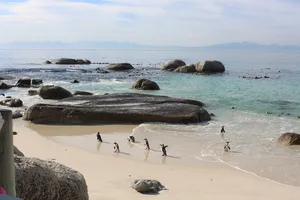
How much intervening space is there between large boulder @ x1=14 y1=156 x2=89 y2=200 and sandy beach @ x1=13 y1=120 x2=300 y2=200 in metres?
3.30

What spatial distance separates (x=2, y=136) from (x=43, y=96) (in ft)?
102

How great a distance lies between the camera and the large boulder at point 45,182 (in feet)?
21.8

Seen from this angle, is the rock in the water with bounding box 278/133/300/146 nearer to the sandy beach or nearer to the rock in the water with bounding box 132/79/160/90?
the sandy beach

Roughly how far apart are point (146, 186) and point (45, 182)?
15.8 ft

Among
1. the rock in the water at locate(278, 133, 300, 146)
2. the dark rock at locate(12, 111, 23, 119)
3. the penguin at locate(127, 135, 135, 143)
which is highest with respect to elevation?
the rock in the water at locate(278, 133, 300, 146)

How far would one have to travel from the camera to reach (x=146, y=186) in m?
11.3

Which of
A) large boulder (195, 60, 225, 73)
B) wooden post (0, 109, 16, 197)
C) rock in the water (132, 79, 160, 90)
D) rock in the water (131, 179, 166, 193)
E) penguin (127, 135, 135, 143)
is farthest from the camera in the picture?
large boulder (195, 60, 225, 73)

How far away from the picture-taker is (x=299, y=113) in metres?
28.1

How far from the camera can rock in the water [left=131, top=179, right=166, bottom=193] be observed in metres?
11.2

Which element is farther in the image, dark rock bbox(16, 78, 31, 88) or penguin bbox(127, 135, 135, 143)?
dark rock bbox(16, 78, 31, 88)

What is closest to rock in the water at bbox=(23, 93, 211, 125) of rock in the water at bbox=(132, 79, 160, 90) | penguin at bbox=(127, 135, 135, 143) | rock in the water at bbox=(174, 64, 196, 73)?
penguin at bbox=(127, 135, 135, 143)

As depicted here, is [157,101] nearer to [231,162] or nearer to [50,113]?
[50,113]

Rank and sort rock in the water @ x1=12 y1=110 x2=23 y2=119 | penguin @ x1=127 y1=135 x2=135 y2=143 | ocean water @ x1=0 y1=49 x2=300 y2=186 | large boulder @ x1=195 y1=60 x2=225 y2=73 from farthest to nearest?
large boulder @ x1=195 y1=60 x2=225 y2=73
rock in the water @ x1=12 y1=110 x2=23 y2=119
penguin @ x1=127 y1=135 x2=135 y2=143
ocean water @ x1=0 y1=49 x2=300 y2=186

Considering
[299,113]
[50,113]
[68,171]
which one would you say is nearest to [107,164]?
[68,171]
